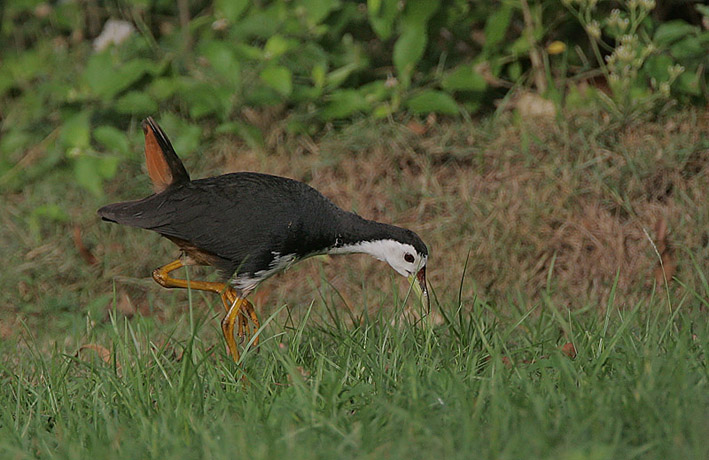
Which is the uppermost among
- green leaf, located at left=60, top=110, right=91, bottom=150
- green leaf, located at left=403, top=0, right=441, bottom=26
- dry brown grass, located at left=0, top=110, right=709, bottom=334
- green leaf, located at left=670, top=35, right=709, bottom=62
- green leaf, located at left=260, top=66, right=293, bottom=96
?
green leaf, located at left=403, top=0, right=441, bottom=26

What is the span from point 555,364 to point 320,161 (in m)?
2.83

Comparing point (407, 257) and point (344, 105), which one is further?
point (344, 105)

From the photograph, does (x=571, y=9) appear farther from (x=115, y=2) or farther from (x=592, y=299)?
(x=115, y=2)

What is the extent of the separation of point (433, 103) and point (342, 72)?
0.62m

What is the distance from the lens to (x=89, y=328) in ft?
13.6

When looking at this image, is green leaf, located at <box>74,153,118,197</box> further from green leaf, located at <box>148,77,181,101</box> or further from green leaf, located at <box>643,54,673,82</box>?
green leaf, located at <box>643,54,673,82</box>

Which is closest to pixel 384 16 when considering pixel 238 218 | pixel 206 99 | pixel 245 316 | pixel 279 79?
pixel 279 79

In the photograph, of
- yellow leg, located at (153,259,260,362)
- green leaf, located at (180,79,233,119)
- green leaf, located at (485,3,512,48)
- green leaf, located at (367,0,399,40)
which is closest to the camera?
yellow leg, located at (153,259,260,362)

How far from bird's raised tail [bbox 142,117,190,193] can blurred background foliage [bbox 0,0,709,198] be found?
1.46 meters

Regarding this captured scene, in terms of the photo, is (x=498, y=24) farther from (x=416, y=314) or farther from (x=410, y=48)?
(x=416, y=314)

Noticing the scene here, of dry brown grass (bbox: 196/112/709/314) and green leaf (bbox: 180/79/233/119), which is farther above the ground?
green leaf (bbox: 180/79/233/119)

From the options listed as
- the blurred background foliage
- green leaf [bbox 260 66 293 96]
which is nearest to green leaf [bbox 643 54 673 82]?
the blurred background foliage

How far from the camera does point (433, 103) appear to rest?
18.0ft

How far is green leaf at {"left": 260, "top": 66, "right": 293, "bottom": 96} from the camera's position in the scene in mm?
5379
